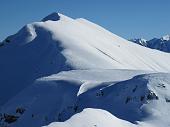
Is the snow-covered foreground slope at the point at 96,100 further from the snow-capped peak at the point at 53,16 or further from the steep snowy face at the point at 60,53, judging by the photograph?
the snow-capped peak at the point at 53,16

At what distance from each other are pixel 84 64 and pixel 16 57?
85.4 feet

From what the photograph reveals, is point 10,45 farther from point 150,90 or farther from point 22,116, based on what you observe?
point 150,90

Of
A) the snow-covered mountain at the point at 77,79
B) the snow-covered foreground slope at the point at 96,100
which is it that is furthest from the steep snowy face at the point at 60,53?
the snow-covered foreground slope at the point at 96,100

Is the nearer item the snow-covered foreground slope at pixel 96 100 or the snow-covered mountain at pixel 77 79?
the snow-covered foreground slope at pixel 96 100

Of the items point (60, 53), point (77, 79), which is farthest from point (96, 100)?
point (60, 53)

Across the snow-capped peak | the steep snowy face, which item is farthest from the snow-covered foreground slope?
the snow-capped peak

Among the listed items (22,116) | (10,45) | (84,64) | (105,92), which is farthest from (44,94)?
(10,45)

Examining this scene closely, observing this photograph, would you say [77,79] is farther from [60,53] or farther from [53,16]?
[53,16]

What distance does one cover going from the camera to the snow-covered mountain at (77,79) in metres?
45.2

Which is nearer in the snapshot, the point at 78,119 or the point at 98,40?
the point at 78,119

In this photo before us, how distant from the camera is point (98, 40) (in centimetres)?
10994

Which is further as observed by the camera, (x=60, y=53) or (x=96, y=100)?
(x=60, y=53)

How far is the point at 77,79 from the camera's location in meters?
60.8

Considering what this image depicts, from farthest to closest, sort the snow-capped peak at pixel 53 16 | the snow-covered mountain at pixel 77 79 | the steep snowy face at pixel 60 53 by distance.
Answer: the snow-capped peak at pixel 53 16, the steep snowy face at pixel 60 53, the snow-covered mountain at pixel 77 79
